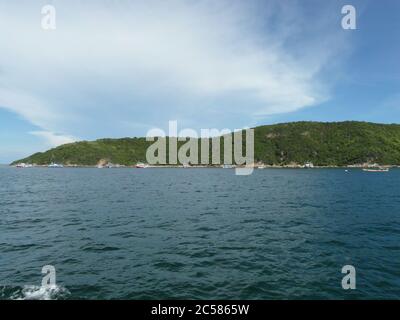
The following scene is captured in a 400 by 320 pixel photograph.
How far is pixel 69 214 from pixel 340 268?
35.9m

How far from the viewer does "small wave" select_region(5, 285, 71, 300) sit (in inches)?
672

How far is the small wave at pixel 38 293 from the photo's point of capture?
1706cm

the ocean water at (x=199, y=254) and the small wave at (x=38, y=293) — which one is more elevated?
the ocean water at (x=199, y=254)

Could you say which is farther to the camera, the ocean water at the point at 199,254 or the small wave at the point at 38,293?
the ocean water at the point at 199,254

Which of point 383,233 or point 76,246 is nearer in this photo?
point 76,246

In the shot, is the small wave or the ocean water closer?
the small wave

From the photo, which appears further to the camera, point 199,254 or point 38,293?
point 199,254

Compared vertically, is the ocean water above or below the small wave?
above

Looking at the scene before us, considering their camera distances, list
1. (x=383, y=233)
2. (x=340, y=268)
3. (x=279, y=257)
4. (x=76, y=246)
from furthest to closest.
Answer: (x=383, y=233), (x=76, y=246), (x=279, y=257), (x=340, y=268)

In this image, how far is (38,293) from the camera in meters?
17.6
